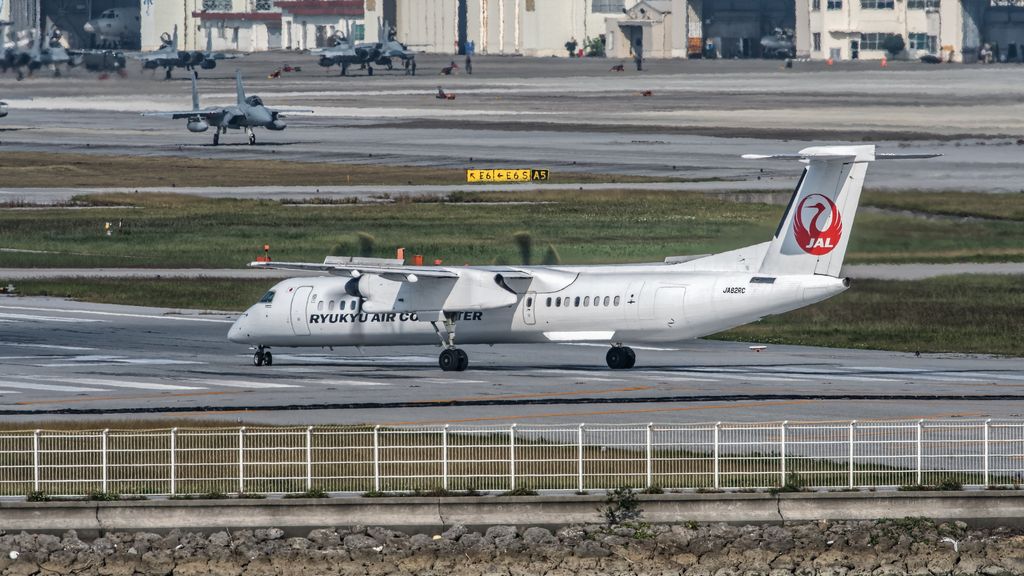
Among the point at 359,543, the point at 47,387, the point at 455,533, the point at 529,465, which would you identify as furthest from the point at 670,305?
the point at 359,543

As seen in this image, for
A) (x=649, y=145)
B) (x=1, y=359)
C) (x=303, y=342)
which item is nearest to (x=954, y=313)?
(x=303, y=342)

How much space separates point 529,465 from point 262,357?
2661 centimetres

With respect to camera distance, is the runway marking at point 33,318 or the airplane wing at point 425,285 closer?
the airplane wing at point 425,285

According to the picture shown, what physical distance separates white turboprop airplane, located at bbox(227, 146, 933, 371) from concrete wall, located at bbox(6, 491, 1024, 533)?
16.8 meters

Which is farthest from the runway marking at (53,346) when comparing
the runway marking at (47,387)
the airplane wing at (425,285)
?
the airplane wing at (425,285)

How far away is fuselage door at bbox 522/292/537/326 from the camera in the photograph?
182 ft

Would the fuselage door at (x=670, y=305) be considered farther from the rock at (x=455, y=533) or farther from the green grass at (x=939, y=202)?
the green grass at (x=939, y=202)

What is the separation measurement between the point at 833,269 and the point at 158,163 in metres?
98.1

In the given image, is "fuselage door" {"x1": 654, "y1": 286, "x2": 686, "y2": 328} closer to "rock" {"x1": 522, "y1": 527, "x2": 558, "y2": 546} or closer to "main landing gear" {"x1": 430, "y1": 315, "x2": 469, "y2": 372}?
"main landing gear" {"x1": 430, "y1": 315, "x2": 469, "y2": 372}

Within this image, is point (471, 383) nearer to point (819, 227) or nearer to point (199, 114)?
point (819, 227)

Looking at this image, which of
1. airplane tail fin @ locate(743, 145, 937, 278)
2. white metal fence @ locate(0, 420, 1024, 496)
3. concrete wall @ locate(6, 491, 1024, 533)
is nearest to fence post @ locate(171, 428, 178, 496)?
white metal fence @ locate(0, 420, 1024, 496)

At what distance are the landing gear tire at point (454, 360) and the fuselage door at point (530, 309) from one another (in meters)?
2.60

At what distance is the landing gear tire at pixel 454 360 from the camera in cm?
5672

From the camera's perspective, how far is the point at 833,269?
2018 inches
